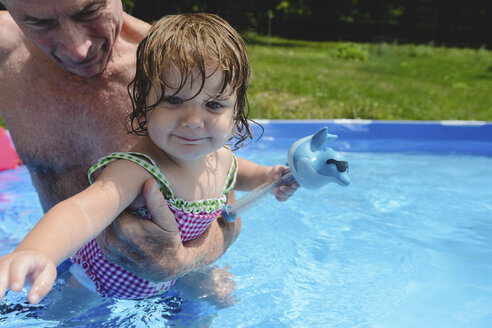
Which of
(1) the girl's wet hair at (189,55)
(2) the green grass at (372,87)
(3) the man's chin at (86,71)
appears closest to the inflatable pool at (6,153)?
(2) the green grass at (372,87)

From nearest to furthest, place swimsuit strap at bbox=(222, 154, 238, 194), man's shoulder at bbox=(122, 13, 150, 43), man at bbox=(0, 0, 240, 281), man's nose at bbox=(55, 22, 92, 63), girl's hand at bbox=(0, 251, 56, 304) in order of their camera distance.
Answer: girl's hand at bbox=(0, 251, 56, 304), man's nose at bbox=(55, 22, 92, 63), man at bbox=(0, 0, 240, 281), swimsuit strap at bbox=(222, 154, 238, 194), man's shoulder at bbox=(122, 13, 150, 43)

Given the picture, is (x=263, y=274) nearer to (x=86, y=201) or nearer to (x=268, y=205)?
(x=268, y=205)

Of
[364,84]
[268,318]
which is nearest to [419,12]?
[364,84]

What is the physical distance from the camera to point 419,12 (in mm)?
19875

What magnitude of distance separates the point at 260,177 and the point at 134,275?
23.4 inches

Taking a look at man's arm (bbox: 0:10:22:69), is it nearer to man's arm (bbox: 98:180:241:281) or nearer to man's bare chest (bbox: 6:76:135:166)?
man's bare chest (bbox: 6:76:135:166)

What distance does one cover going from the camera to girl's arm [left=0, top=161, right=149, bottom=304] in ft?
3.46

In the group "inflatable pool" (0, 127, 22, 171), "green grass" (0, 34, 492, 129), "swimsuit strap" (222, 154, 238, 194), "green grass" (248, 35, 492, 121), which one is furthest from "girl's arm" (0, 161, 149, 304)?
"inflatable pool" (0, 127, 22, 171)

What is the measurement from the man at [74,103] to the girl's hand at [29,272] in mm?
719

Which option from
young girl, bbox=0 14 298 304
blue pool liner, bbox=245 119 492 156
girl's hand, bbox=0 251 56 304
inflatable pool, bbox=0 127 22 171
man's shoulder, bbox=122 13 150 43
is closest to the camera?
girl's hand, bbox=0 251 56 304

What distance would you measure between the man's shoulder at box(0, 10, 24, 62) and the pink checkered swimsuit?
2.80 ft

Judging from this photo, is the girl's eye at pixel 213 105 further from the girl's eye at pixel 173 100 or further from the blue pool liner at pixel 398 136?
the blue pool liner at pixel 398 136

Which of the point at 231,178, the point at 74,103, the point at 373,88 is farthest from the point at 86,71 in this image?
the point at 373,88

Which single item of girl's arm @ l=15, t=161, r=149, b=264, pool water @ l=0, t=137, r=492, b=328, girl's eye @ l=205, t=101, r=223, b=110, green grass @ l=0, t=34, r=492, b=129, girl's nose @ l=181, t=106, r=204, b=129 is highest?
girl's eye @ l=205, t=101, r=223, b=110
